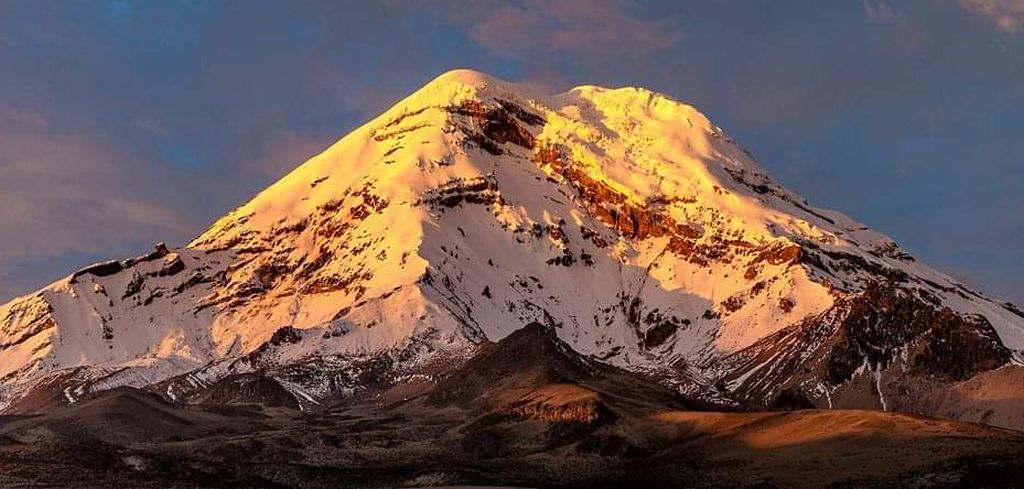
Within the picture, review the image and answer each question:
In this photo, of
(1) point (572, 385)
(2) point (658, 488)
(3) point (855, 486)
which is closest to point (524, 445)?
(1) point (572, 385)

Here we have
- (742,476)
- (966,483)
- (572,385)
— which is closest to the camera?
(966,483)

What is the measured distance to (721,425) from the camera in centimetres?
12538

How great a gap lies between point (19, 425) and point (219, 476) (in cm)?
5801

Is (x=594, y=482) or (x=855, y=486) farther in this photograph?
(x=594, y=482)

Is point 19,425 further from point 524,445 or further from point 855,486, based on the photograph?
point 855,486

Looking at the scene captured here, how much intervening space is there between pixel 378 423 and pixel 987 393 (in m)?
86.7

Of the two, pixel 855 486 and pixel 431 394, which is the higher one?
pixel 431 394

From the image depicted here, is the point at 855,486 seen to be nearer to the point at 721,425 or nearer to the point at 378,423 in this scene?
the point at 721,425

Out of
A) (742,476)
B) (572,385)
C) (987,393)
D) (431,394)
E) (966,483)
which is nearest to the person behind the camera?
(966,483)

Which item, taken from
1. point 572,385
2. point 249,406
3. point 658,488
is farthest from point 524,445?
point 249,406

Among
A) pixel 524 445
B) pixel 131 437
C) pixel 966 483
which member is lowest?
pixel 966 483

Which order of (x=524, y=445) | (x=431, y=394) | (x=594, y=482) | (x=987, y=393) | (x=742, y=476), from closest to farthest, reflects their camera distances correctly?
(x=742, y=476), (x=594, y=482), (x=524, y=445), (x=987, y=393), (x=431, y=394)

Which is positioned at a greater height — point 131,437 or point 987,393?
point 131,437

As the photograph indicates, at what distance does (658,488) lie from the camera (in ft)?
350
